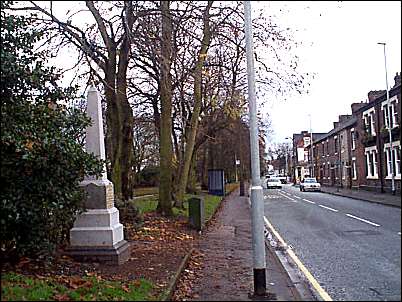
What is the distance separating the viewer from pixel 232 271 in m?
11.4

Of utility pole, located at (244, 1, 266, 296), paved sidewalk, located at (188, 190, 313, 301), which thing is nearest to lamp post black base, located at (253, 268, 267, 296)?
utility pole, located at (244, 1, 266, 296)

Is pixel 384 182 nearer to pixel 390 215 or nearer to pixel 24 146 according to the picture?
pixel 390 215

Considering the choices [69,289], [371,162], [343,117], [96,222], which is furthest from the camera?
[96,222]

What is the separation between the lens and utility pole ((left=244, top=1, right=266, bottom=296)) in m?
8.62

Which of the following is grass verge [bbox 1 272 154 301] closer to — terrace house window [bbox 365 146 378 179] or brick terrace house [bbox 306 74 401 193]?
brick terrace house [bbox 306 74 401 193]

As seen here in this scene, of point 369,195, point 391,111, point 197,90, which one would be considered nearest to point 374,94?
point 391,111

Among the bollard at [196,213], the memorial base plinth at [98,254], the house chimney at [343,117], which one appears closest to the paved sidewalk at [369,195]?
the house chimney at [343,117]

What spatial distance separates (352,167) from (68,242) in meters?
6.27

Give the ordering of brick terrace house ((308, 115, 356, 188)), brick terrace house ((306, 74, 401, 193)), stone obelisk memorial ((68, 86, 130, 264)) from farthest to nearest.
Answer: stone obelisk memorial ((68, 86, 130, 264))
brick terrace house ((308, 115, 356, 188))
brick terrace house ((306, 74, 401, 193))

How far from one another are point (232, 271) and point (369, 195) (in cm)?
548

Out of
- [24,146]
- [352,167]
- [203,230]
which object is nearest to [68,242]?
[24,146]

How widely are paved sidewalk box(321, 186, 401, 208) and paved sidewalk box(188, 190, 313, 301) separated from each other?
153 cm

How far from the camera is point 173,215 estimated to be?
2138 centimetres

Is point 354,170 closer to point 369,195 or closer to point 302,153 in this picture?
point 369,195
